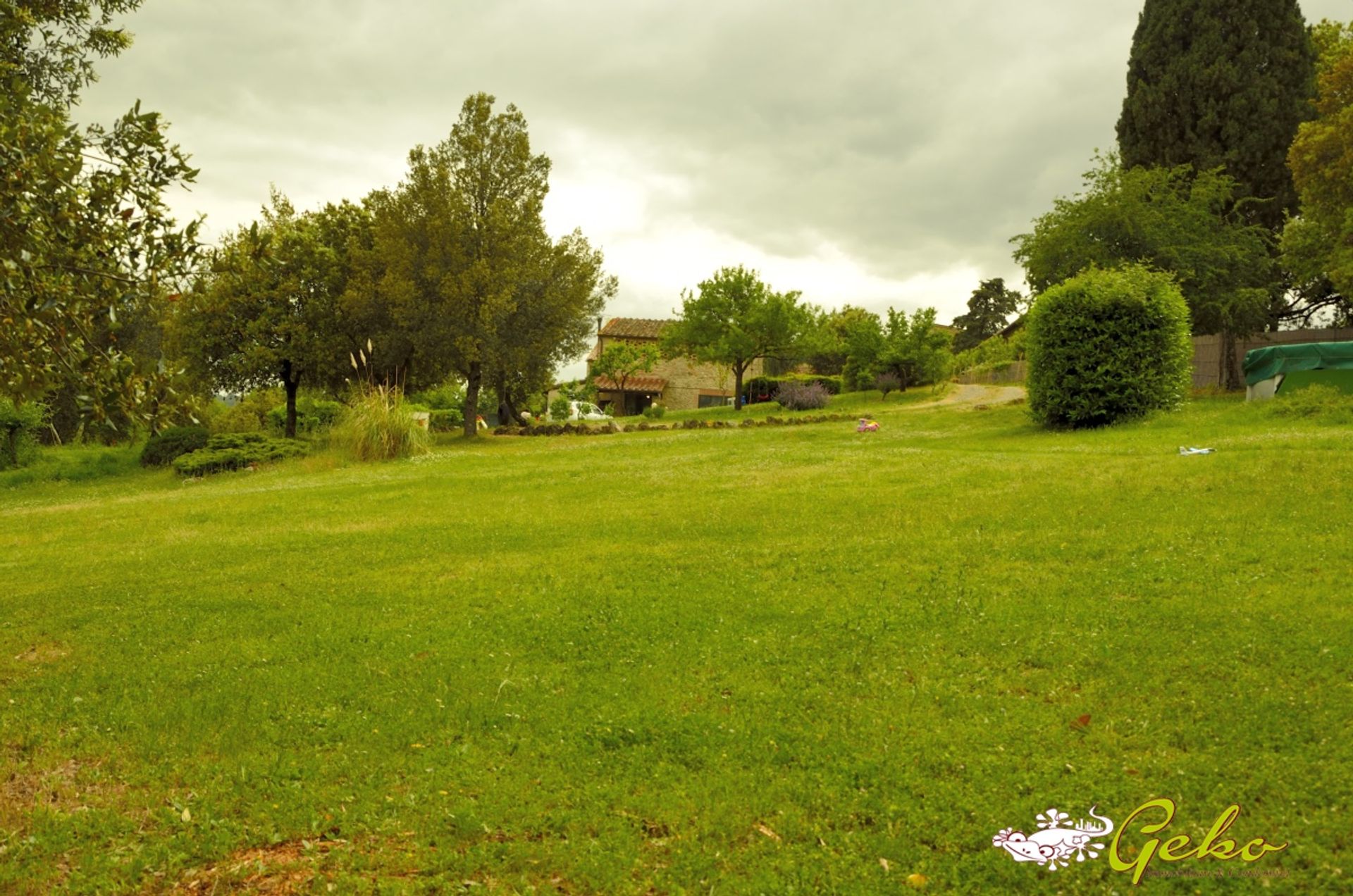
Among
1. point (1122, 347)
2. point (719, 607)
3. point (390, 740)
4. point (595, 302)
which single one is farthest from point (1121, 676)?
point (595, 302)

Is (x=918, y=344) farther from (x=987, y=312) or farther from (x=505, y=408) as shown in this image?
(x=987, y=312)

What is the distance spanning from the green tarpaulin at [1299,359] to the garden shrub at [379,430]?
2231 centimetres

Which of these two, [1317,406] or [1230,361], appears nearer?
[1317,406]

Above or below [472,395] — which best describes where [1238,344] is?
above

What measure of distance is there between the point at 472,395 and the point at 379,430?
27.1 ft

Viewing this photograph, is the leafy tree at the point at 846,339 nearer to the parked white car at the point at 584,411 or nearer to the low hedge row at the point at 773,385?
the low hedge row at the point at 773,385

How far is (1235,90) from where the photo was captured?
31.3 m

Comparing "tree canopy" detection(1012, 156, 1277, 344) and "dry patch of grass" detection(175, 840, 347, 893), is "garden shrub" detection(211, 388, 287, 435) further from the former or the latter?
"dry patch of grass" detection(175, 840, 347, 893)

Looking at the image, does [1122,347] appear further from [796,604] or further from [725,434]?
[796,604]

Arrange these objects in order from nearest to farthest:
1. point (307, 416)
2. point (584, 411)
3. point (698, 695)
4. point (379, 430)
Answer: point (698, 695) → point (379, 430) → point (307, 416) → point (584, 411)

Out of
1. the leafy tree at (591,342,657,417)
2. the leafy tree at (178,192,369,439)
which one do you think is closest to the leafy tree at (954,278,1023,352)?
the leafy tree at (591,342,657,417)

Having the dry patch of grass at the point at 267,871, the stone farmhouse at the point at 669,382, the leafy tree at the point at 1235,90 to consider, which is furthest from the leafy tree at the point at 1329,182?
the stone farmhouse at the point at 669,382

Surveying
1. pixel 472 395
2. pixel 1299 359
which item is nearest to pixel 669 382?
pixel 472 395

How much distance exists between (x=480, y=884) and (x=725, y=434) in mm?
21355
